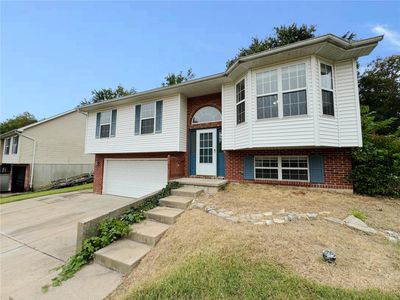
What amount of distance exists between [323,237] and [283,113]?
3964 mm

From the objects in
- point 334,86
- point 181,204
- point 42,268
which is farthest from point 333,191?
point 42,268

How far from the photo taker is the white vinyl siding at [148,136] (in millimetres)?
8523

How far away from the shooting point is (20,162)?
16.2 m

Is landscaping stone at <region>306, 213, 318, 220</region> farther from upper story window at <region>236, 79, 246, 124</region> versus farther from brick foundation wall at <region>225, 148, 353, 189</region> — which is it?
upper story window at <region>236, 79, 246, 124</region>

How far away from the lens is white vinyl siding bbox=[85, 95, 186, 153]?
8.52 m

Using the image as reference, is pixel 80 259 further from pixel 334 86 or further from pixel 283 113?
pixel 334 86

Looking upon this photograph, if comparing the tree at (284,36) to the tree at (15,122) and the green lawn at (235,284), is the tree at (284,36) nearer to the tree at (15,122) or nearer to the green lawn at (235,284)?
the green lawn at (235,284)

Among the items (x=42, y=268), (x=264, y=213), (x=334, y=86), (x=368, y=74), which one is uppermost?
(x=368, y=74)

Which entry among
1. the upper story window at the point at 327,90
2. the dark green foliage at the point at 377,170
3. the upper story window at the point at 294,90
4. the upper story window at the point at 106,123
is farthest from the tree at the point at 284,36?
the dark green foliage at the point at 377,170

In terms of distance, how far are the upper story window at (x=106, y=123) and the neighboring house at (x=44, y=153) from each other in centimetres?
974

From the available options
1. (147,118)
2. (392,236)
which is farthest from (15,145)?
(392,236)

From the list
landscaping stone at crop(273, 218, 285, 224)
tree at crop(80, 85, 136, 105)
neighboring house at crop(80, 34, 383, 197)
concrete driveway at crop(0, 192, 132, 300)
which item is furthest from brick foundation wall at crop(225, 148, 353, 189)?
tree at crop(80, 85, 136, 105)

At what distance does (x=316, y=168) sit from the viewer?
21.0ft

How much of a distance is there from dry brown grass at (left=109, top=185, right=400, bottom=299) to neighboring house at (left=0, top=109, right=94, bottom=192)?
734 inches
